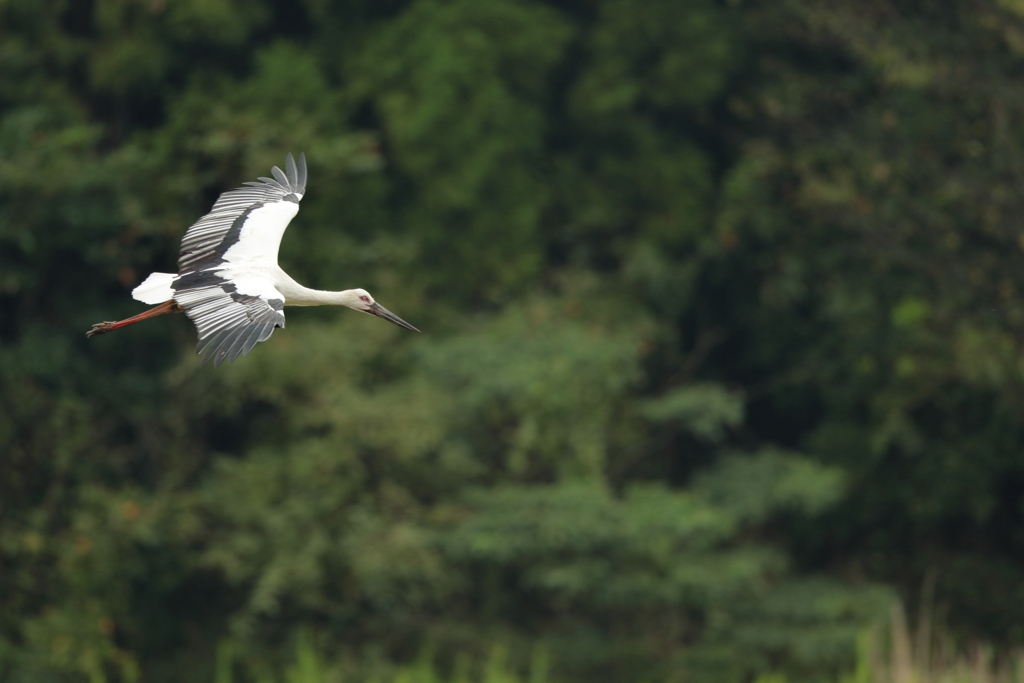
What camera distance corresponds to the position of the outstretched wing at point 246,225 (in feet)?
23.7

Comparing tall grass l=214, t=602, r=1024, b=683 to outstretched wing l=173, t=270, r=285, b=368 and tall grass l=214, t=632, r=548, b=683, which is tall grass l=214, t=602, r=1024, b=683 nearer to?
tall grass l=214, t=632, r=548, b=683

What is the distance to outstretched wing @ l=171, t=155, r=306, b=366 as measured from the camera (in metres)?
6.09

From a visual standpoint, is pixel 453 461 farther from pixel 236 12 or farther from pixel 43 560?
pixel 236 12

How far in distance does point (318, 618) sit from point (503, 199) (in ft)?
14.3

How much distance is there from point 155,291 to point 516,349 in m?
6.30

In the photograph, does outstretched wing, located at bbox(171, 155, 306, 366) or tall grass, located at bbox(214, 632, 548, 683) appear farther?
tall grass, located at bbox(214, 632, 548, 683)

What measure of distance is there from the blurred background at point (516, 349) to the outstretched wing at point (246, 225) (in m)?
3.91

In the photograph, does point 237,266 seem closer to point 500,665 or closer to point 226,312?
point 226,312

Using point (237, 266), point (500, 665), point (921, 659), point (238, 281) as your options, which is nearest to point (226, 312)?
point (238, 281)

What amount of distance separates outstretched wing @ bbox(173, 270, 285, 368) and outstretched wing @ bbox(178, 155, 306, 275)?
30 cm

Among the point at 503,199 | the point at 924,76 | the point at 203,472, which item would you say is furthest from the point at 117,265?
the point at 924,76

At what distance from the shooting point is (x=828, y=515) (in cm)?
1570

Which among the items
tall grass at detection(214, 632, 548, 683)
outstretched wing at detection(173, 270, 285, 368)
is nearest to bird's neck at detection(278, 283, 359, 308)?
outstretched wing at detection(173, 270, 285, 368)

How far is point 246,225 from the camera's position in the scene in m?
7.61
